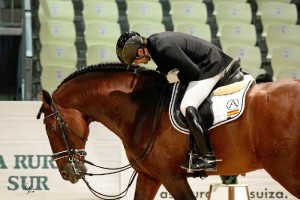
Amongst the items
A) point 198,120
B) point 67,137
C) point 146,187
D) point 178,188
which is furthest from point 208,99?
point 67,137

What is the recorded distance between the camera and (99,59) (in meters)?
8.80

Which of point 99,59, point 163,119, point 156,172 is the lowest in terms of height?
point 156,172

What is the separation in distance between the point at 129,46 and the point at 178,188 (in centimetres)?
107

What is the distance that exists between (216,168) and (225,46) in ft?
16.6

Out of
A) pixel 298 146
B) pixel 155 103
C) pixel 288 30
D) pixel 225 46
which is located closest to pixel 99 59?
pixel 225 46

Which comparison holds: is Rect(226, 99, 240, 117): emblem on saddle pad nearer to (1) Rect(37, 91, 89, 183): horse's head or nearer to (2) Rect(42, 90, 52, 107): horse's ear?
(1) Rect(37, 91, 89, 183): horse's head

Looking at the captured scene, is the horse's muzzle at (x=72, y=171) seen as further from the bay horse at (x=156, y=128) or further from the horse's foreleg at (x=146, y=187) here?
the horse's foreleg at (x=146, y=187)

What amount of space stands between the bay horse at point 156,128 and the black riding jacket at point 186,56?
0.26 meters

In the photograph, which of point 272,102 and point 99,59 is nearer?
point 272,102

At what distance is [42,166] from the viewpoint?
6617 mm

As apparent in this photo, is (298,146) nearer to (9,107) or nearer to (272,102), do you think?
(272,102)

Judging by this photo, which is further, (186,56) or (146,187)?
(146,187)

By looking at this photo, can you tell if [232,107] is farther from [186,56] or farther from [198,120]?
[186,56]

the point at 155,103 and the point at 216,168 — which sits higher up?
the point at 155,103
